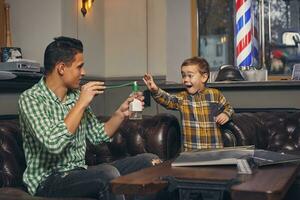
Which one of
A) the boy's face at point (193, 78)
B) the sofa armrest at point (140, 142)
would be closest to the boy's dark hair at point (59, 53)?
the sofa armrest at point (140, 142)

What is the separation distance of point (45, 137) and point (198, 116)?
1.45 meters

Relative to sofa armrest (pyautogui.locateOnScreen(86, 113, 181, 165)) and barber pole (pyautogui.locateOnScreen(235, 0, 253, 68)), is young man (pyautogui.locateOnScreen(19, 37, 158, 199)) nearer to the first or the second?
sofa armrest (pyautogui.locateOnScreen(86, 113, 181, 165))

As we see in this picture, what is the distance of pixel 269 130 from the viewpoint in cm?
A: 371

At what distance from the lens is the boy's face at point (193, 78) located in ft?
10.9

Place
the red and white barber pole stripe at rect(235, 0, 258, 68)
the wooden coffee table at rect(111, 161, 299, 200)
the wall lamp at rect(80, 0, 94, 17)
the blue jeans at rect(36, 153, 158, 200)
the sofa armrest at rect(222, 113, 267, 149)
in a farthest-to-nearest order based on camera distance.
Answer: the wall lamp at rect(80, 0, 94, 17) → the red and white barber pole stripe at rect(235, 0, 258, 68) → the sofa armrest at rect(222, 113, 267, 149) → the blue jeans at rect(36, 153, 158, 200) → the wooden coffee table at rect(111, 161, 299, 200)

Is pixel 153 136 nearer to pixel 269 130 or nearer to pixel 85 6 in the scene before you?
pixel 269 130

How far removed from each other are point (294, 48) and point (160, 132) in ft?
11.2

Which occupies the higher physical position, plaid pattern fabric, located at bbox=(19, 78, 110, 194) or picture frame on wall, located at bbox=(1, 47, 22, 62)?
picture frame on wall, located at bbox=(1, 47, 22, 62)

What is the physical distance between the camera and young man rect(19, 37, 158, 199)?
2.23 metres

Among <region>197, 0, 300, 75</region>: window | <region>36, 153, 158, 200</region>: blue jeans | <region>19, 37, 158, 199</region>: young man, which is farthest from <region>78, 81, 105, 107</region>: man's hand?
<region>197, 0, 300, 75</region>: window

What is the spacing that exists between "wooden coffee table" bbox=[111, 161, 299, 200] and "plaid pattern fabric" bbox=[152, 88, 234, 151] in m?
1.39

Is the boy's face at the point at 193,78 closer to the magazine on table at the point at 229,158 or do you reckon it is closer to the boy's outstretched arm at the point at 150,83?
the boy's outstretched arm at the point at 150,83

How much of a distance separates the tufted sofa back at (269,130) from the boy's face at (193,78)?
0.40 meters

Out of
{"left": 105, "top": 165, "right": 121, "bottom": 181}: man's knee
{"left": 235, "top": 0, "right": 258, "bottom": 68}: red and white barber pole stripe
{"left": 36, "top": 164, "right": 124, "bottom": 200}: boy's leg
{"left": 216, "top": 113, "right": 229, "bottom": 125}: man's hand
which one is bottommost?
{"left": 36, "top": 164, "right": 124, "bottom": 200}: boy's leg
